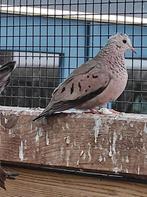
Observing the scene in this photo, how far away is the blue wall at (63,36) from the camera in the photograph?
3785mm

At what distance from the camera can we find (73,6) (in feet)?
13.2

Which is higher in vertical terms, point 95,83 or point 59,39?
point 59,39

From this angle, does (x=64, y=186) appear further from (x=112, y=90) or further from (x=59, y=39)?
(x=59, y=39)

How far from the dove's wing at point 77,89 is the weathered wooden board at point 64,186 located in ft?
0.46

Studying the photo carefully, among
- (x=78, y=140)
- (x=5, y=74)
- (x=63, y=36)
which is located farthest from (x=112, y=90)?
(x=63, y=36)

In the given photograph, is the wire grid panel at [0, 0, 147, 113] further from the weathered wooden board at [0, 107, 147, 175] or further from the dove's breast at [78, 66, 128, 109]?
the weathered wooden board at [0, 107, 147, 175]

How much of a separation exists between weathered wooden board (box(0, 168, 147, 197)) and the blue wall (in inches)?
106

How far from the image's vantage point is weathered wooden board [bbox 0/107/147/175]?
2.82 ft

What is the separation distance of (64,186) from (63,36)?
3.03 metres

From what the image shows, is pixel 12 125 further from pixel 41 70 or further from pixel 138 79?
pixel 41 70

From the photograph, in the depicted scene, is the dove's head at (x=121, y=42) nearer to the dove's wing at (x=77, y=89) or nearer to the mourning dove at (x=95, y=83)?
the mourning dove at (x=95, y=83)


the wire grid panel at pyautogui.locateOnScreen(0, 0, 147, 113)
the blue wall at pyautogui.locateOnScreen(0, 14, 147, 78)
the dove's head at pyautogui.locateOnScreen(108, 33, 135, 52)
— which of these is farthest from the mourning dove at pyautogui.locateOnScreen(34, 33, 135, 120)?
the blue wall at pyautogui.locateOnScreen(0, 14, 147, 78)

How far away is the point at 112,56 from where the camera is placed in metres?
1.40

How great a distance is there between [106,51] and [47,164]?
0.53m
